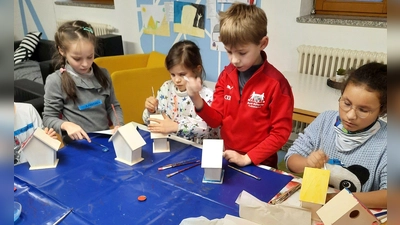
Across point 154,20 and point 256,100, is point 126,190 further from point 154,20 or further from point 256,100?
point 154,20

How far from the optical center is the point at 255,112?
1.31 meters

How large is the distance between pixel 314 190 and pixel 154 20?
277cm

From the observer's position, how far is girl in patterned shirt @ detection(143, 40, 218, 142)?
142 cm

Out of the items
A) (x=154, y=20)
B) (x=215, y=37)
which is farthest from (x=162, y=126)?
(x=154, y=20)

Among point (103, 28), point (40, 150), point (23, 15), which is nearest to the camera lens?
point (40, 150)

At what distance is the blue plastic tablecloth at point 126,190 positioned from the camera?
3.03 ft

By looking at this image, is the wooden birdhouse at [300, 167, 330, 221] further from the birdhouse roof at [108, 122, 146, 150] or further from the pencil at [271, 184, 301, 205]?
the birdhouse roof at [108, 122, 146, 150]

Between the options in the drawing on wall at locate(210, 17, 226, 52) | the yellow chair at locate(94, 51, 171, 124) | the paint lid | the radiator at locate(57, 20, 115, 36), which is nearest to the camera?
the paint lid

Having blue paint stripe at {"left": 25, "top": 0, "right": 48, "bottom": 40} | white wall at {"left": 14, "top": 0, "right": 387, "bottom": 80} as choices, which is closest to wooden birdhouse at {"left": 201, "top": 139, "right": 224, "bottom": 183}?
white wall at {"left": 14, "top": 0, "right": 387, "bottom": 80}

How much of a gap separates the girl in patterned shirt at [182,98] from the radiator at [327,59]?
1276mm

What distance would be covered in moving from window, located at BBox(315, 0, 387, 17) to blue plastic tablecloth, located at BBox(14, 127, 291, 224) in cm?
195

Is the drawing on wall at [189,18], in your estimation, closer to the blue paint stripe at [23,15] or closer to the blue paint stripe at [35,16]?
the blue paint stripe at [35,16]

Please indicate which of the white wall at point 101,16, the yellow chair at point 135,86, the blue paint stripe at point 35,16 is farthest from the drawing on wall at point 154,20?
the blue paint stripe at point 35,16

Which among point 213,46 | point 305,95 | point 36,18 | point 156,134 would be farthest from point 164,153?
point 36,18
